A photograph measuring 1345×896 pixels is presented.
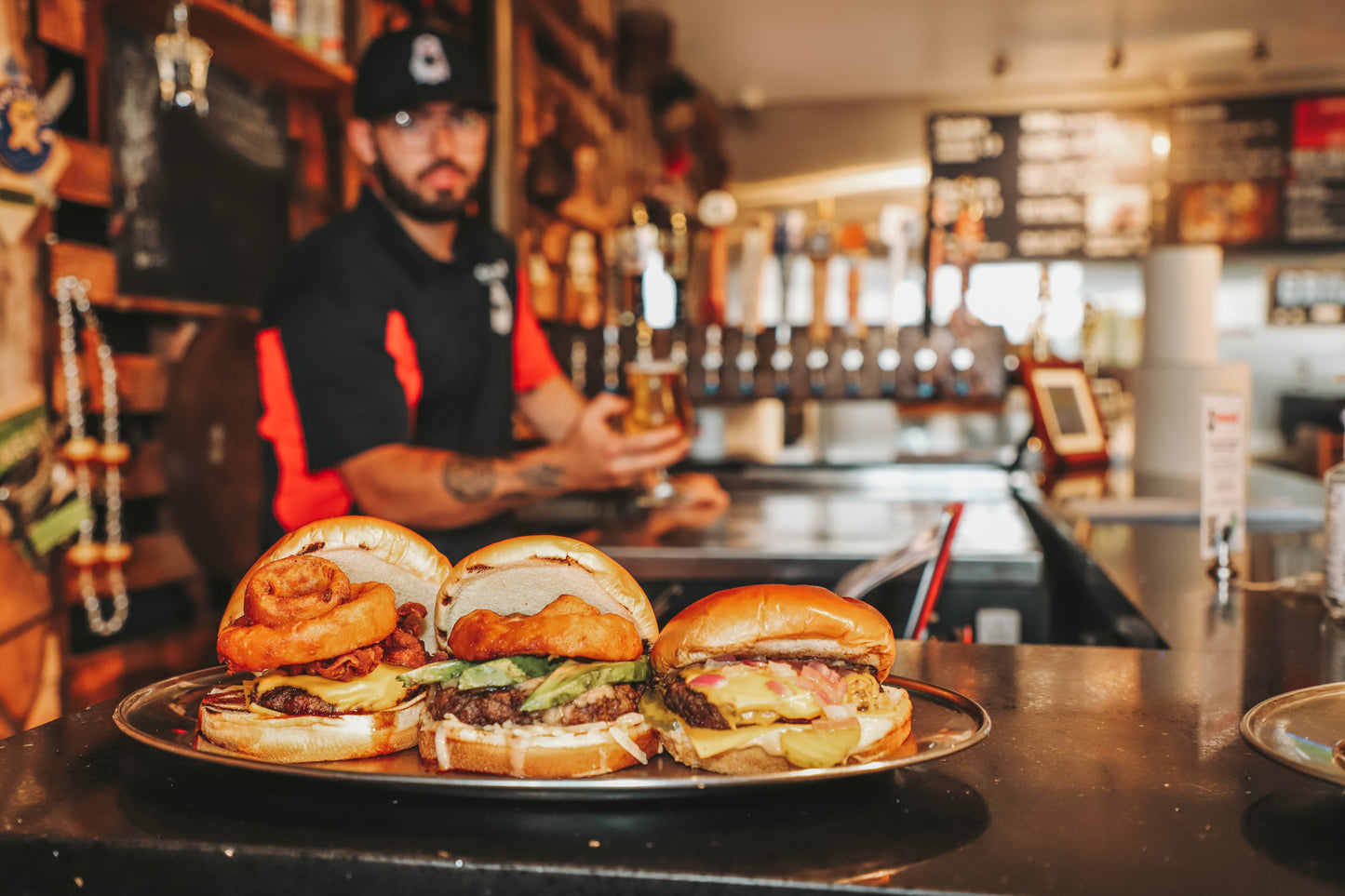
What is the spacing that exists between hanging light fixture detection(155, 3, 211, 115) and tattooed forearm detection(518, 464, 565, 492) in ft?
2.92

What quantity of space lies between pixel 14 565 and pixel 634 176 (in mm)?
3816

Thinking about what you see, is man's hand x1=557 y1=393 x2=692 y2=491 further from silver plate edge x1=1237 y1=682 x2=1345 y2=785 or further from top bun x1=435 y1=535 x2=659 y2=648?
silver plate edge x1=1237 y1=682 x2=1345 y2=785

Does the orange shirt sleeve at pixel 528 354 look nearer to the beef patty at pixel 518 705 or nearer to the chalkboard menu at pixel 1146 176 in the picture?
the beef patty at pixel 518 705

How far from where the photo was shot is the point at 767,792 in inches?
28.5

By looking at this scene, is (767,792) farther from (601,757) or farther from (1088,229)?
(1088,229)

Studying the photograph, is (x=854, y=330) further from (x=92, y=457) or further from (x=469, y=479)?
(x=92, y=457)

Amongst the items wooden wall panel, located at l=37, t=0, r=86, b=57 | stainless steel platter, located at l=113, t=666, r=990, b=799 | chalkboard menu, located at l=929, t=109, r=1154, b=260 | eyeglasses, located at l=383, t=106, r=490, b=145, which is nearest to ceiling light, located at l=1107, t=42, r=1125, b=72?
chalkboard menu, located at l=929, t=109, r=1154, b=260

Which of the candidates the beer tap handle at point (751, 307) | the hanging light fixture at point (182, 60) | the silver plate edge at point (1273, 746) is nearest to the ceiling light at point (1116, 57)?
the beer tap handle at point (751, 307)

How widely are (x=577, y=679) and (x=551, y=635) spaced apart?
38mm

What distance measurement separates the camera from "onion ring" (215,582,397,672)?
754 millimetres

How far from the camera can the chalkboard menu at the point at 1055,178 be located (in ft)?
19.8

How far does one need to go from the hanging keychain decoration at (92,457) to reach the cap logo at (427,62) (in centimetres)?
72

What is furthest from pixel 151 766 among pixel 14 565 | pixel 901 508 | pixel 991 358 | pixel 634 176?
pixel 634 176

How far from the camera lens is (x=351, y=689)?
0.77 m
